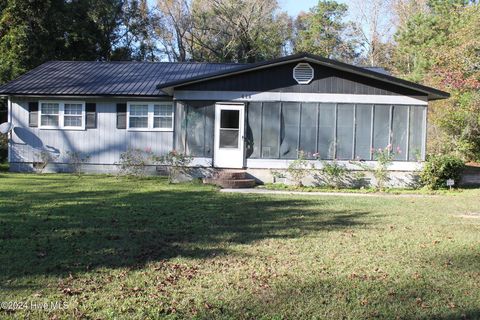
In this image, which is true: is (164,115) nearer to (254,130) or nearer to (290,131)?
(254,130)

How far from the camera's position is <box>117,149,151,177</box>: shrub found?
619 inches

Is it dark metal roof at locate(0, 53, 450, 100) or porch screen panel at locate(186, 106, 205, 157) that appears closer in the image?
dark metal roof at locate(0, 53, 450, 100)

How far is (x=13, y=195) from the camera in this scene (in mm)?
10805

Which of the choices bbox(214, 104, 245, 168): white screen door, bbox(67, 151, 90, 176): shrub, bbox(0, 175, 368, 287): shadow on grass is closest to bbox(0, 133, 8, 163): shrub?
bbox(67, 151, 90, 176): shrub

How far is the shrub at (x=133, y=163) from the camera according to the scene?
1573cm

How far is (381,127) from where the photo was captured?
605 inches

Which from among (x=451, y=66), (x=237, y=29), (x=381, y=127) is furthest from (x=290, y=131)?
(x=237, y=29)

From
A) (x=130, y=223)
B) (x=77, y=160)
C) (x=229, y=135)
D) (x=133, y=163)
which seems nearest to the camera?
(x=130, y=223)

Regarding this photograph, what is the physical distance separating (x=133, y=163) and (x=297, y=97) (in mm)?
5926

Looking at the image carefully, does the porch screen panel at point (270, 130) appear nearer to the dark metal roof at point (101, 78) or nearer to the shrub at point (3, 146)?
the dark metal roof at point (101, 78)

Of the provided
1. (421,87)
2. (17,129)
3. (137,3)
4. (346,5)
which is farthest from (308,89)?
(346,5)

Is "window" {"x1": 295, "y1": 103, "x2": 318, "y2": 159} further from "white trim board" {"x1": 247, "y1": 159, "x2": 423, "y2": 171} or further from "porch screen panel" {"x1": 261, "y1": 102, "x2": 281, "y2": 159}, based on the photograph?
"porch screen panel" {"x1": 261, "y1": 102, "x2": 281, "y2": 159}

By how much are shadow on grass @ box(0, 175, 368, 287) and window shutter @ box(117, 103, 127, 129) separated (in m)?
4.74

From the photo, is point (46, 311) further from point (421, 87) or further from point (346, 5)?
point (346, 5)
